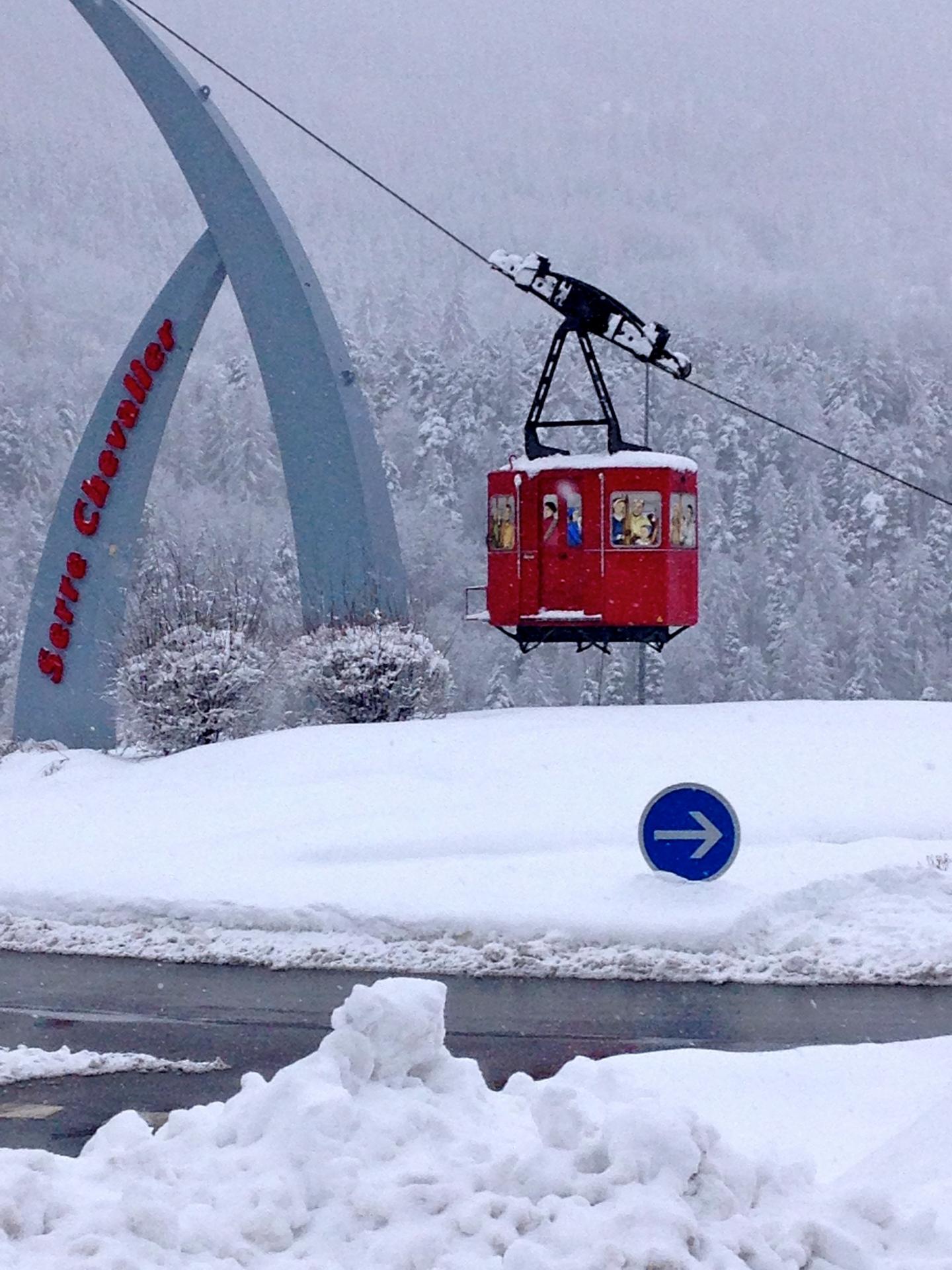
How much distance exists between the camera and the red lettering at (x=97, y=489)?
26922 millimetres

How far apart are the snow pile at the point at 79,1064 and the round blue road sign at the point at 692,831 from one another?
184 inches

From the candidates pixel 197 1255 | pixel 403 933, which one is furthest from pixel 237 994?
pixel 197 1255

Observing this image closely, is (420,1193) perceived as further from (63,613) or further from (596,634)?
(63,613)

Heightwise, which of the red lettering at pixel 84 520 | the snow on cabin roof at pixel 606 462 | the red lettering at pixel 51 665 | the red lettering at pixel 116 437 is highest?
the red lettering at pixel 116 437

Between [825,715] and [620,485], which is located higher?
[620,485]

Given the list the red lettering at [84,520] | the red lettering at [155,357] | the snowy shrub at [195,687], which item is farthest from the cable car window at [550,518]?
the red lettering at [84,520]

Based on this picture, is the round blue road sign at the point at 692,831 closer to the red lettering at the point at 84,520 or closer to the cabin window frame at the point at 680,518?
the cabin window frame at the point at 680,518

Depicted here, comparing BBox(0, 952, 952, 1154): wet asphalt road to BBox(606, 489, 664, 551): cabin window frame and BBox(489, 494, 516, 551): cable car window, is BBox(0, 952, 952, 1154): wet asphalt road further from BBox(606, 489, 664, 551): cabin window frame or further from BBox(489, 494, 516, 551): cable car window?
BBox(489, 494, 516, 551): cable car window

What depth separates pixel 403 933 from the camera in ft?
37.7

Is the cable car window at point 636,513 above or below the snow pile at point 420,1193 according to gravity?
above

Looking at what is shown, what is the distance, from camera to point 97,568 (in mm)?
27141

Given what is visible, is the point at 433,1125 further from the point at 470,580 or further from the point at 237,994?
the point at 470,580

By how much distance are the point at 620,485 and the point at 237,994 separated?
13.8 meters

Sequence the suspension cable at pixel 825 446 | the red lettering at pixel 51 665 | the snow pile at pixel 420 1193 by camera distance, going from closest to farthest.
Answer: the snow pile at pixel 420 1193 → the suspension cable at pixel 825 446 → the red lettering at pixel 51 665
